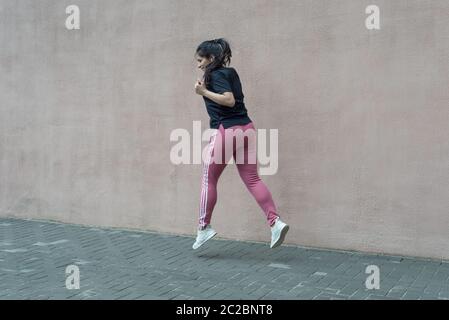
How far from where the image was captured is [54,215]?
6.25 m

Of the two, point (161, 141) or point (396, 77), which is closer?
point (396, 77)

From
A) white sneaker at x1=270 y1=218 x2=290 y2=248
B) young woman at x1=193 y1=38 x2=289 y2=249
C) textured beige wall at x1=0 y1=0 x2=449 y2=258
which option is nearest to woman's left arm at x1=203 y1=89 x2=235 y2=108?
young woman at x1=193 y1=38 x2=289 y2=249

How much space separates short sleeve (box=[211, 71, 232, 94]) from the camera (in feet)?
14.8

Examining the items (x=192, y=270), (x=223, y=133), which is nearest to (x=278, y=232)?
(x=192, y=270)

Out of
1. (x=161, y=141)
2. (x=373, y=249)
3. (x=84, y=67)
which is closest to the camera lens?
(x=373, y=249)

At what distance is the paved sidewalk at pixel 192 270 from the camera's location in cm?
370

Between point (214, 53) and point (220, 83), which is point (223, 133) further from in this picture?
point (214, 53)

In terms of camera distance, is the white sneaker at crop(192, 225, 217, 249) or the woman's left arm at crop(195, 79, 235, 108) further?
the white sneaker at crop(192, 225, 217, 249)

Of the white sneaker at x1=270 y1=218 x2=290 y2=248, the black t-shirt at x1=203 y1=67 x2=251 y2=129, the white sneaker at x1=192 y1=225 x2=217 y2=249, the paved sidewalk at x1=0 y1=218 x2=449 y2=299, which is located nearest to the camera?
the paved sidewalk at x1=0 y1=218 x2=449 y2=299

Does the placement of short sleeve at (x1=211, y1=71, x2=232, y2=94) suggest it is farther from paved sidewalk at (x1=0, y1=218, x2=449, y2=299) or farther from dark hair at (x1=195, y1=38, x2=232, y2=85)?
paved sidewalk at (x1=0, y1=218, x2=449, y2=299)

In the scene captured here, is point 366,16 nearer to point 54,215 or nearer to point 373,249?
point 373,249
